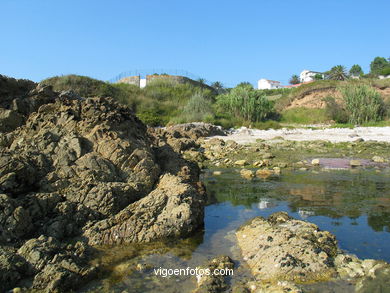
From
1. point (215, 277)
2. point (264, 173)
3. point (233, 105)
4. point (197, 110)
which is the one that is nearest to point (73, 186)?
point (215, 277)

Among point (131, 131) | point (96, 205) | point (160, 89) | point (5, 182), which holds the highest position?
point (160, 89)

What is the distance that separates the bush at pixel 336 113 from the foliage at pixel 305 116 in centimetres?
60

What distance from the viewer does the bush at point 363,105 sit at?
3169 centimetres

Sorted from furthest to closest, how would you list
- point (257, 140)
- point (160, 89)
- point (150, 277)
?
point (160, 89) → point (257, 140) → point (150, 277)

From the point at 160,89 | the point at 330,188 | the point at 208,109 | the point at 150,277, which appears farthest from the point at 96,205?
the point at 160,89

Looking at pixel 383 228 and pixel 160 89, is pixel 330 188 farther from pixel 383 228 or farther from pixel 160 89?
pixel 160 89

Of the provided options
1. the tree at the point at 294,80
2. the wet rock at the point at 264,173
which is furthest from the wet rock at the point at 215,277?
the tree at the point at 294,80

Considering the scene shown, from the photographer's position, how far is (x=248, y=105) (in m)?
34.3

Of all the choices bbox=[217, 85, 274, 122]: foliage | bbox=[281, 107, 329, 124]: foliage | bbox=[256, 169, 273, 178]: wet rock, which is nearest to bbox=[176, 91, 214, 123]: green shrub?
bbox=[217, 85, 274, 122]: foliage

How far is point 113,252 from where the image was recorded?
5352 mm

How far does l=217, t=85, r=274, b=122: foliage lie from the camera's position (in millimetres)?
34406

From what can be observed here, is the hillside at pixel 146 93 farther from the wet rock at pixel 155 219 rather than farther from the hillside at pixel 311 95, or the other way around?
the wet rock at pixel 155 219

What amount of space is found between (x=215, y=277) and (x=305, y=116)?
3616 cm

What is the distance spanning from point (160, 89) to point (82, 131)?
36.2 m
